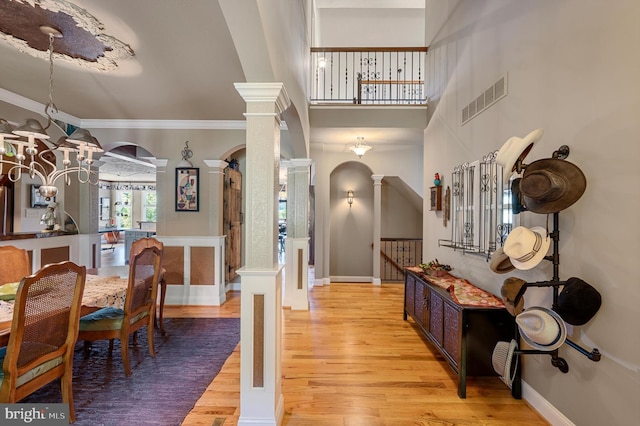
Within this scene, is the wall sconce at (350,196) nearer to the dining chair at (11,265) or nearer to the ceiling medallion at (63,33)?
the ceiling medallion at (63,33)

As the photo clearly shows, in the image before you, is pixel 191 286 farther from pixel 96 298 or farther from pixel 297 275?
pixel 96 298

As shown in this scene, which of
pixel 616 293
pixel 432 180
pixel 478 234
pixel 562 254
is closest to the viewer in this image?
pixel 616 293

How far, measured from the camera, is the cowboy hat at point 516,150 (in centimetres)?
177

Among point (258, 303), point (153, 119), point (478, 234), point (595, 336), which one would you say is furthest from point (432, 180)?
point (153, 119)

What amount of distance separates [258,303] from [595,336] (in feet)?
6.33

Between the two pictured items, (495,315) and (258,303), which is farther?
(495,315)

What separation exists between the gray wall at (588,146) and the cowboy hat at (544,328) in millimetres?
160

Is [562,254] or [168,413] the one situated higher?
[562,254]

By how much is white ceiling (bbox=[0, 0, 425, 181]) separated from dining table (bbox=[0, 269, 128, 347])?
2.05 metres

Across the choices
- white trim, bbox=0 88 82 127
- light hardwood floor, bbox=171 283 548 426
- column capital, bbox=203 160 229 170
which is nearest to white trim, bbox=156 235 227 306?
column capital, bbox=203 160 229 170

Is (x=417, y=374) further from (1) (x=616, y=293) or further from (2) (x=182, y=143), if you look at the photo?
(2) (x=182, y=143)

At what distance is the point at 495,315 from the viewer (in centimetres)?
235

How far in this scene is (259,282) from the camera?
1.90 m

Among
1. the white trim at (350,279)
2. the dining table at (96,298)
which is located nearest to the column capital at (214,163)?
the dining table at (96,298)
